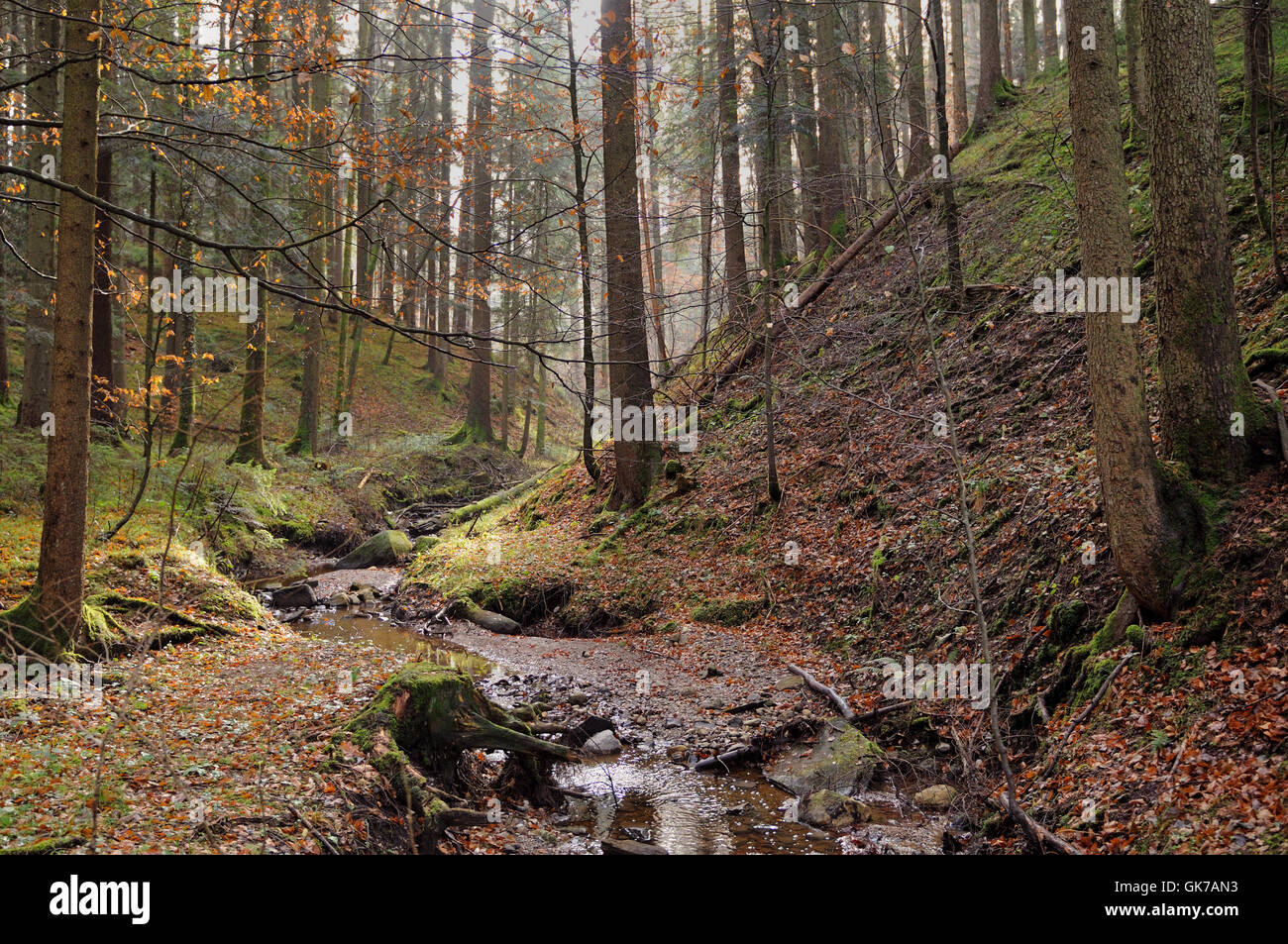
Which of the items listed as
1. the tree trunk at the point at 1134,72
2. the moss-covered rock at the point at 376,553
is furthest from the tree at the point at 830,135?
the moss-covered rock at the point at 376,553

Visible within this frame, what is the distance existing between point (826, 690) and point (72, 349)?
7145 mm

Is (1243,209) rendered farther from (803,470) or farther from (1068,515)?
(803,470)

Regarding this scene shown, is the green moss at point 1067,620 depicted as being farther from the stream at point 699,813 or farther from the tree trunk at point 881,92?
the tree trunk at point 881,92

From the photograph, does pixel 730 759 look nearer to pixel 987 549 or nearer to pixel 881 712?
pixel 881 712

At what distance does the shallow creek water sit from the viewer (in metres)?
5.04

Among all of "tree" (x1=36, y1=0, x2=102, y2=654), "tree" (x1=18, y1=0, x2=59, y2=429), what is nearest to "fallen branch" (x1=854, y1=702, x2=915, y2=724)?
"tree" (x1=36, y1=0, x2=102, y2=654)

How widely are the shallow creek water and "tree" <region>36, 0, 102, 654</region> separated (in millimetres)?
4360

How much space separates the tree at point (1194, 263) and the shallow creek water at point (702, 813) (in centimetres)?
341

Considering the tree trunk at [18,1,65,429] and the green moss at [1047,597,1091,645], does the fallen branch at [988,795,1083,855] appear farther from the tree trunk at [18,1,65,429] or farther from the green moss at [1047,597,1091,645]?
the tree trunk at [18,1,65,429]

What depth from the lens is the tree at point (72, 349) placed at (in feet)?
19.4

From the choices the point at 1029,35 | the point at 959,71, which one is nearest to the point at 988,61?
the point at 959,71

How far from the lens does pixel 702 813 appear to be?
5566mm

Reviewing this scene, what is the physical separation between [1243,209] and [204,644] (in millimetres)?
12357
